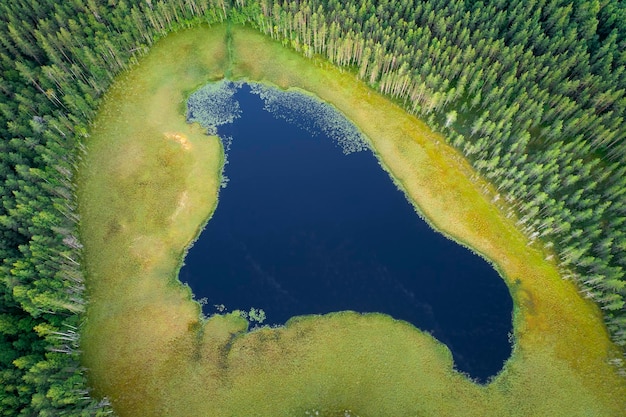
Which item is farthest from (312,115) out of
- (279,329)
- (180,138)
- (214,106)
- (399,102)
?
(279,329)

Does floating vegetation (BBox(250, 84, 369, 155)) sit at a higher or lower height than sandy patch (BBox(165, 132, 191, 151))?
higher

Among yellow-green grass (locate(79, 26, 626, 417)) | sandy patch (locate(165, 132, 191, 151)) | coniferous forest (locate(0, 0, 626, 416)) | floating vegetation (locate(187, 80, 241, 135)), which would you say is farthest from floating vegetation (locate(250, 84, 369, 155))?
sandy patch (locate(165, 132, 191, 151))

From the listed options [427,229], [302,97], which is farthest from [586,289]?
[302,97]

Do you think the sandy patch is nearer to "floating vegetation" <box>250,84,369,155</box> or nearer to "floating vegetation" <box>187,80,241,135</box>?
"floating vegetation" <box>187,80,241,135</box>

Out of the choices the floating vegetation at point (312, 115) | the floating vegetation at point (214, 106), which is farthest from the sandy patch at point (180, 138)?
the floating vegetation at point (312, 115)

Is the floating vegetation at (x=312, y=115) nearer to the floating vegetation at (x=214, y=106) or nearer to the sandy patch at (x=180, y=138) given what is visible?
the floating vegetation at (x=214, y=106)

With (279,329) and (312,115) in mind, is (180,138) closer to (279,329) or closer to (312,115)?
(312,115)
